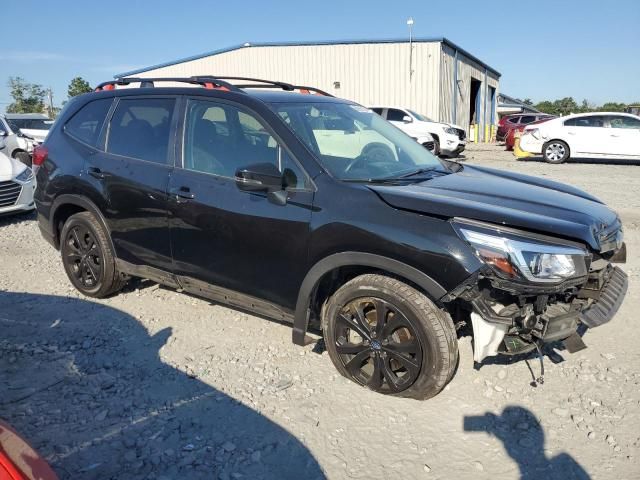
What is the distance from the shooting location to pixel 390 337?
3184 mm

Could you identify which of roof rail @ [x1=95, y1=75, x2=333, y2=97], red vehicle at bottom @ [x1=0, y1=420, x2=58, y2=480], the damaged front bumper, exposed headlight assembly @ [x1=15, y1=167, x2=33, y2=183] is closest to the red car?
exposed headlight assembly @ [x1=15, y1=167, x2=33, y2=183]

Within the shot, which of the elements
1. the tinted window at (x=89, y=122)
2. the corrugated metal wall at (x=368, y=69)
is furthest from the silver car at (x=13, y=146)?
the corrugated metal wall at (x=368, y=69)

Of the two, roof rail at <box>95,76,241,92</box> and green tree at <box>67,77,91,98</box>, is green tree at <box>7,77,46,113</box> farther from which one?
roof rail at <box>95,76,241,92</box>

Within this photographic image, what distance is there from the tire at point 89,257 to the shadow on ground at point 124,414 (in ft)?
1.71

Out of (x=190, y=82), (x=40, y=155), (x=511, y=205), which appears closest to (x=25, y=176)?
(x=40, y=155)

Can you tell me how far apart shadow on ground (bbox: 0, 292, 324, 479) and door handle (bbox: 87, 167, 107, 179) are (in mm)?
1220

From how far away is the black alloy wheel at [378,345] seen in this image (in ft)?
10.2

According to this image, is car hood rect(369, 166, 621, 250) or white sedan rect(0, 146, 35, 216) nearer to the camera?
car hood rect(369, 166, 621, 250)

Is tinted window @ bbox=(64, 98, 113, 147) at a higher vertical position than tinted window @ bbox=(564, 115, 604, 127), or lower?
lower

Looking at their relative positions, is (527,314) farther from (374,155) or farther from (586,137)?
(586,137)

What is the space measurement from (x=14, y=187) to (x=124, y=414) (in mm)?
6648

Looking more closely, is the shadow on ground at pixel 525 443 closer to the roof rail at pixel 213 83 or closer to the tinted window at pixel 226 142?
the tinted window at pixel 226 142

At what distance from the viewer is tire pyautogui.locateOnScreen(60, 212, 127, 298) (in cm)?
463

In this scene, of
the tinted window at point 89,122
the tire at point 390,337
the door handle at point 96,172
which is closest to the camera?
the tire at point 390,337
